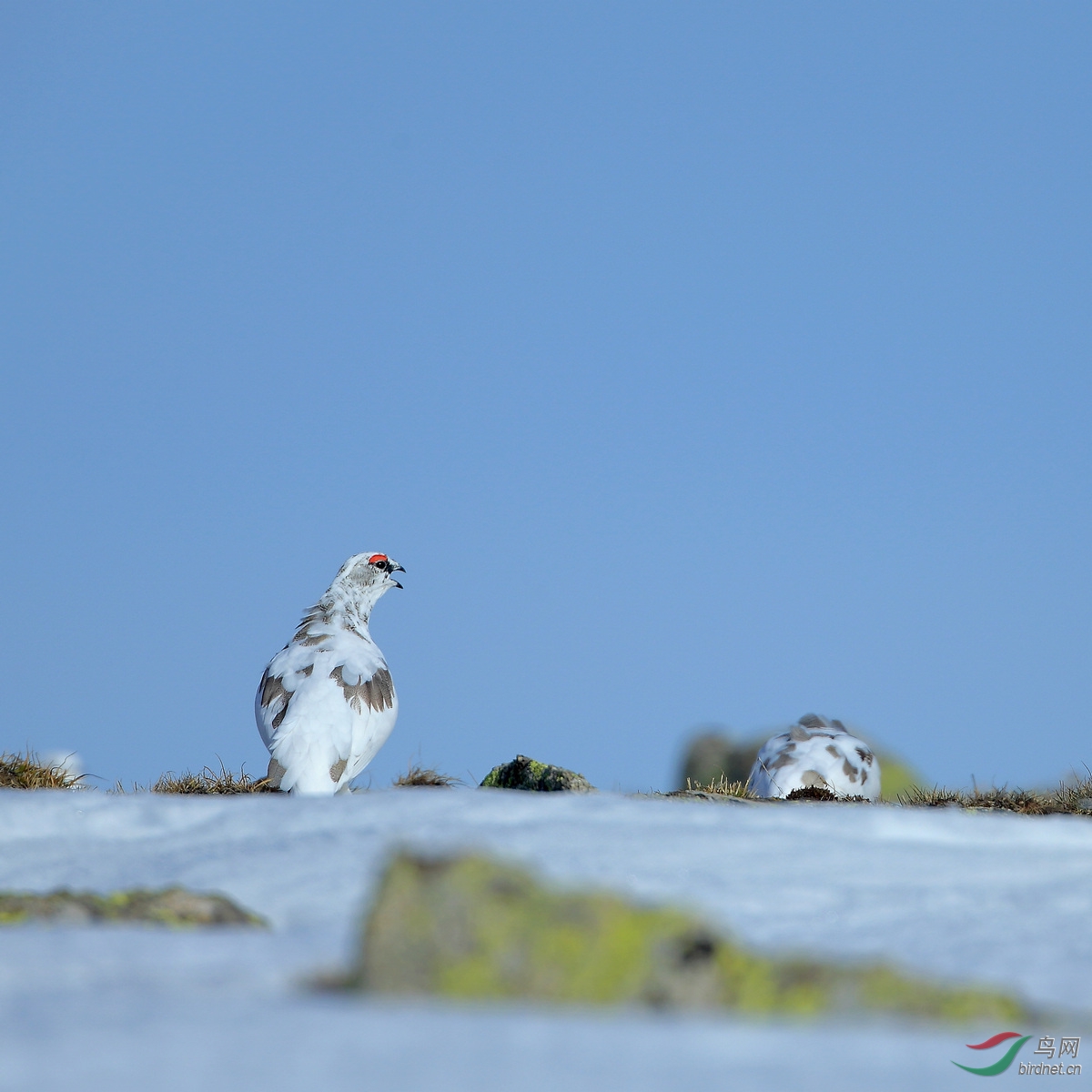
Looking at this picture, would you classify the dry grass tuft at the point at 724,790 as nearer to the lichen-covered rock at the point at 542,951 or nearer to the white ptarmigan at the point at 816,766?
the white ptarmigan at the point at 816,766

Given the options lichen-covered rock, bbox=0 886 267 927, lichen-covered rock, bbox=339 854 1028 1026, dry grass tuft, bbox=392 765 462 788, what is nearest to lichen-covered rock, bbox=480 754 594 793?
dry grass tuft, bbox=392 765 462 788

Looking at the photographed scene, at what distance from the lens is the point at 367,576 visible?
12531mm

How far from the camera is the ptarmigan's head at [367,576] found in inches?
488

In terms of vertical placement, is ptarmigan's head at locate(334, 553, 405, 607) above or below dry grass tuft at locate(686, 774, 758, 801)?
A: above

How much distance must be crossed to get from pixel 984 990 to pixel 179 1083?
6.98 ft

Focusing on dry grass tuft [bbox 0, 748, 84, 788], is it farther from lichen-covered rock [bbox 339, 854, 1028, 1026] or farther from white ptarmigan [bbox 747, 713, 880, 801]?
lichen-covered rock [bbox 339, 854, 1028, 1026]

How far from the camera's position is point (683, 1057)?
2.55 meters

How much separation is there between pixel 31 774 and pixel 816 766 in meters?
8.48

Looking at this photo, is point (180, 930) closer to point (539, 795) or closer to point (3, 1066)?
point (3, 1066)

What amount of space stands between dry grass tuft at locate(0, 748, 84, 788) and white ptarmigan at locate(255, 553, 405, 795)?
253cm

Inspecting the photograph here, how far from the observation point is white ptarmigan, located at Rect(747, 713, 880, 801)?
1346 cm

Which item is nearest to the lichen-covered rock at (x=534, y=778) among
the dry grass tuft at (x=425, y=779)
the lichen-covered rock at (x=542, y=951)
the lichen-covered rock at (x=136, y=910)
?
the dry grass tuft at (x=425, y=779)

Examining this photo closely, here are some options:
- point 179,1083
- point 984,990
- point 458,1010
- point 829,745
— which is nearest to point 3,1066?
point 179,1083

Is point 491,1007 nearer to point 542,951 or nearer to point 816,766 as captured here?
point 542,951
